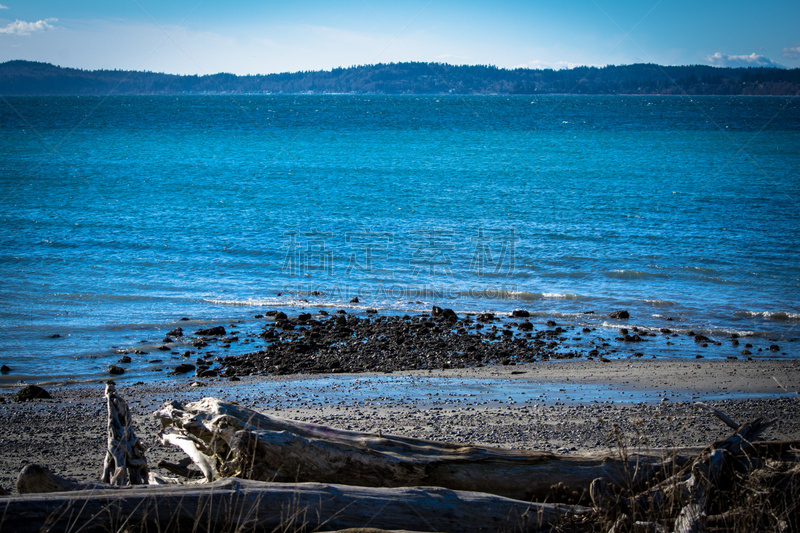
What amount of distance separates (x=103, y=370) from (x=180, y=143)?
61531mm

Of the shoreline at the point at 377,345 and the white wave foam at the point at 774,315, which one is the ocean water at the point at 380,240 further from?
the shoreline at the point at 377,345

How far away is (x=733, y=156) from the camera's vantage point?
177ft

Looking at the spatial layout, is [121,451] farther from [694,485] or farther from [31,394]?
[31,394]

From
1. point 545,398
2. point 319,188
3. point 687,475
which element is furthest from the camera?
point 319,188

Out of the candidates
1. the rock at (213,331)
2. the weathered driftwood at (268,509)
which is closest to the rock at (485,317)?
the rock at (213,331)

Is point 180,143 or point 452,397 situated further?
point 180,143

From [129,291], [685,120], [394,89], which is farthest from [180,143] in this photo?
[394,89]

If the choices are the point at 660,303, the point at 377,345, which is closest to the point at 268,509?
the point at 377,345

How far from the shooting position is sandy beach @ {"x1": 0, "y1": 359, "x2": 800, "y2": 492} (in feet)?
23.5

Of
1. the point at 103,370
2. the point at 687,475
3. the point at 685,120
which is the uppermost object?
the point at 685,120

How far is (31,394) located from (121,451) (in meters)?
5.88

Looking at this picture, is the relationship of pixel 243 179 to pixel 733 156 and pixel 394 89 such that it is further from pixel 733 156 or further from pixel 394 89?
pixel 394 89

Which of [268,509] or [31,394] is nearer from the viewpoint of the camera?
[268,509]

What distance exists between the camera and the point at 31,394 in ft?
30.5
